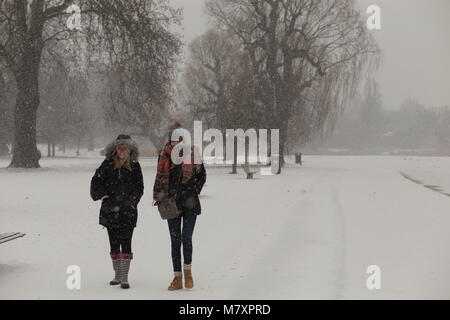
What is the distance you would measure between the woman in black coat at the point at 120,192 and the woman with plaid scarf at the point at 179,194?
0.30m

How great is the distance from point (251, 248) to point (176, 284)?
116 inches

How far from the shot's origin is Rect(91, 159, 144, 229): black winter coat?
21.4 feet

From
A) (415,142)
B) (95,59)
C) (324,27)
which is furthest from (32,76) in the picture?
(415,142)

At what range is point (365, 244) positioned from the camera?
9.64 metres

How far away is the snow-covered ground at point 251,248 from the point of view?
6621 mm

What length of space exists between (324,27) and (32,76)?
1663 cm

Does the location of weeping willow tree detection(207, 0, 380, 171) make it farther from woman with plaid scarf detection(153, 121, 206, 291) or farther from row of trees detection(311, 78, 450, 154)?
row of trees detection(311, 78, 450, 154)

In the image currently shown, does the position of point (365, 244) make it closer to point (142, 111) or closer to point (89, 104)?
Answer: point (142, 111)

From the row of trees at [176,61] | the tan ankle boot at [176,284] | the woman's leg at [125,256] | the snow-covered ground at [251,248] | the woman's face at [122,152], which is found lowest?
the snow-covered ground at [251,248]

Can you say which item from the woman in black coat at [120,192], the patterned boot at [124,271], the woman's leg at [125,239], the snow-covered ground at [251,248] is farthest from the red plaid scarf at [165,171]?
the snow-covered ground at [251,248]

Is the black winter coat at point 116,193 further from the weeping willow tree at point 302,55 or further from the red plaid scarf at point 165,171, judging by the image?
the weeping willow tree at point 302,55

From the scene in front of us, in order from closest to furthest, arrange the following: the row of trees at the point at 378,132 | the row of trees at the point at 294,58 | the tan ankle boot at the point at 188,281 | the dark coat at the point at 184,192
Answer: the dark coat at the point at 184,192
the tan ankle boot at the point at 188,281
the row of trees at the point at 294,58
the row of trees at the point at 378,132

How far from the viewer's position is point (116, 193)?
6.57 meters

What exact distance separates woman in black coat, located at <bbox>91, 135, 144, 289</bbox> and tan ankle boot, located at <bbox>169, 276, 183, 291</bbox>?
48cm
